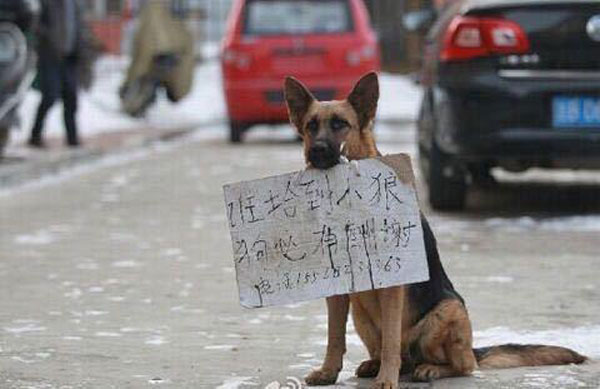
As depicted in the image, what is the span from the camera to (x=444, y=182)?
1070 cm

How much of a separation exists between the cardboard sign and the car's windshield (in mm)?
13025

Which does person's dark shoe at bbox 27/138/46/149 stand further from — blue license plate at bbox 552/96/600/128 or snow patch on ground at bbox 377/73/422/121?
blue license plate at bbox 552/96/600/128

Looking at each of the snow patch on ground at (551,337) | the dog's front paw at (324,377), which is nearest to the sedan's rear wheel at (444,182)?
the snow patch on ground at (551,337)

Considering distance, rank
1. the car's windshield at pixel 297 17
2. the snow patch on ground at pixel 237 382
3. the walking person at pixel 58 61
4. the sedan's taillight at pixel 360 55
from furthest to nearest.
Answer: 1. the car's windshield at pixel 297 17
2. the sedan's taillight at pixel 360 55
3. the walking person at pixel 58 61
4. the snow patch on ground at pixel 237 382

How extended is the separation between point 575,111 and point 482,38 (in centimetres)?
73

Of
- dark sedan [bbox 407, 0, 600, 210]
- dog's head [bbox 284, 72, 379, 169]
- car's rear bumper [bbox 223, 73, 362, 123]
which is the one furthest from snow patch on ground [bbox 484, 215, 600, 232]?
car's rear bumper [bbox 223, 73, 362, 123]

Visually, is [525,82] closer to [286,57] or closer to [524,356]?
[524,356]

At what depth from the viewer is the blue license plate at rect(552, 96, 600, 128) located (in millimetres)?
9766

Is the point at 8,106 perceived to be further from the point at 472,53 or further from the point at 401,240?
the point at 401,240

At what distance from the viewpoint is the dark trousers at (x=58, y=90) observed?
1623 centimetres

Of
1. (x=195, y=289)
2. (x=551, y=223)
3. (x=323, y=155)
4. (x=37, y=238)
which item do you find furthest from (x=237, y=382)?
(x=551, y=223)

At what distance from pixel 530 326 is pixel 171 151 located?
11223mm

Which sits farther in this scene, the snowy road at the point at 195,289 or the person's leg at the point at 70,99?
the person's leg at the point at 70,99

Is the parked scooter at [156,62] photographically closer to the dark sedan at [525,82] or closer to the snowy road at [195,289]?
the snowy road at [195,289]
